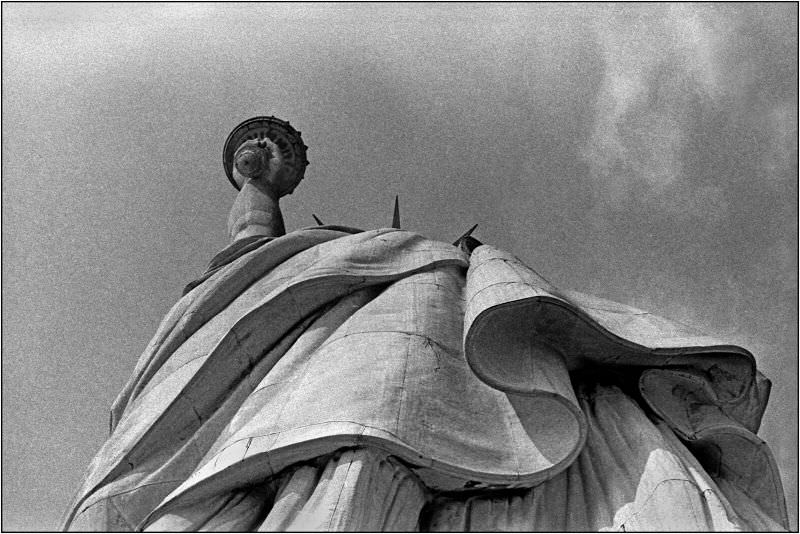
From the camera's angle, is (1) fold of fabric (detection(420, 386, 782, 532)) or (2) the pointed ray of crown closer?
(1) fold of fabric (detection(420, 386, 782, 532))

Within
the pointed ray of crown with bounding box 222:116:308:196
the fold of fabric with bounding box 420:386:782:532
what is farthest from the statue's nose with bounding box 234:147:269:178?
the fold of fabric with bounding box 420:386:782:532

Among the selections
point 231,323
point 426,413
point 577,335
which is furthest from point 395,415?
point 231,323

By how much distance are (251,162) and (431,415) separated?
6365 millimetres

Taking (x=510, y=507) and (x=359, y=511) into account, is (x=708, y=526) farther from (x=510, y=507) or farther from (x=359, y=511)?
(x=359, y=511)

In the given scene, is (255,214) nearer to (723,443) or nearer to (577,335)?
(577,335)

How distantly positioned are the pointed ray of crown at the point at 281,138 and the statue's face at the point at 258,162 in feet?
0.25

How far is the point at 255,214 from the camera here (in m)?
11.9

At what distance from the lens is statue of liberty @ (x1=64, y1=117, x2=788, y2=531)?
616cm

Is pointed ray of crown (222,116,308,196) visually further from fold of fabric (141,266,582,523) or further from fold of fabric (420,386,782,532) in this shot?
fold of fabric (420,386,782,532)

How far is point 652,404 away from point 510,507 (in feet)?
4.92

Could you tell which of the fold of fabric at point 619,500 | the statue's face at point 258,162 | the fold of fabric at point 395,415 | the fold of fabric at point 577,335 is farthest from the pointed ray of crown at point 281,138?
the fold of fabric at point 619,500

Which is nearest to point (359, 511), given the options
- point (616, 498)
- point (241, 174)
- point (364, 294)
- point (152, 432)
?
point (616, 498)

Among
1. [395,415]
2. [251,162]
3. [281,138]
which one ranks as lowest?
[395,415]

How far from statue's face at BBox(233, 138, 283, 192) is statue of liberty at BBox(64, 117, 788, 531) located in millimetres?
3362
